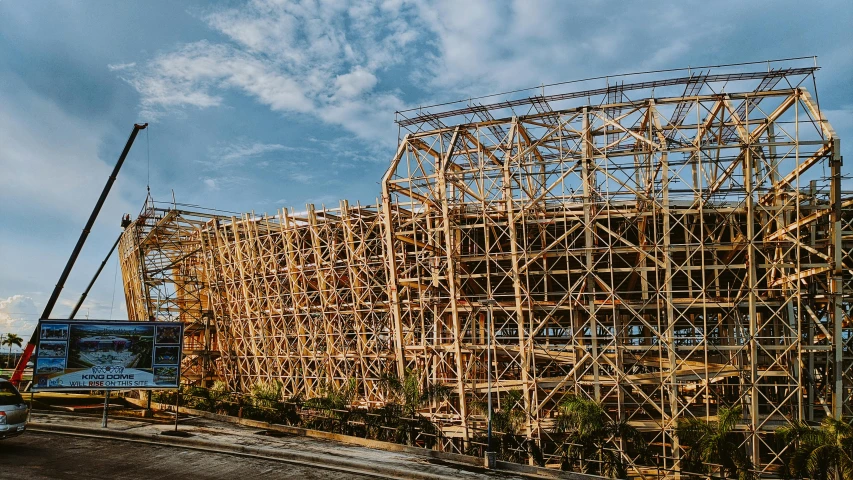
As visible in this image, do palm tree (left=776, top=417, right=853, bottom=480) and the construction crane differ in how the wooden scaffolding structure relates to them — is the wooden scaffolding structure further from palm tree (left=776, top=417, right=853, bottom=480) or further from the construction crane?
palm tree (left=776, top=417, right=853, bottom=480)

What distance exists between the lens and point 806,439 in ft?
52.1

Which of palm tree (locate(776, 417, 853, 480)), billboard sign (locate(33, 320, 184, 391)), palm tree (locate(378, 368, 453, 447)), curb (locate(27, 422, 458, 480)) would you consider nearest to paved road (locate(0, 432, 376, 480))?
curb (locate(27, 422, 458, 480))

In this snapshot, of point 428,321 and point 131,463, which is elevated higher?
point 428,321

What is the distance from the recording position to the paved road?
44.7ft

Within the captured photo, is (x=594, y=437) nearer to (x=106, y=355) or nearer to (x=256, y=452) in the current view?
(x=256, y=452)

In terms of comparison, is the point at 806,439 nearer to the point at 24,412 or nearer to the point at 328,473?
the point at 328,473

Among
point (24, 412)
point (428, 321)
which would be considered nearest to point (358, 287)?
point (428, 321)

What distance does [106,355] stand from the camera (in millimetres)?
17891

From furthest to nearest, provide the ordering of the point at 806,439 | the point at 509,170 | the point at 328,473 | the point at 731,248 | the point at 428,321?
the point at 428,321 < the point at 509,170 < the point at 731,248 < the point at 806,439 < the point at 328,473

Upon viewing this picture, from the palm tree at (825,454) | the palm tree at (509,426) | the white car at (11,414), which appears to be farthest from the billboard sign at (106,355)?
the palm tree at (825,454)

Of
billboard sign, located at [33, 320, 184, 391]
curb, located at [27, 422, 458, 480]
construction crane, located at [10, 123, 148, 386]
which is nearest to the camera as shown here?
curb, located at [27, 422, 458, 480]

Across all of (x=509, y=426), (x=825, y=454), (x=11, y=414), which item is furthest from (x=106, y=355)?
(x=825, y=454)

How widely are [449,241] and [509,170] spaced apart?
11.4ft

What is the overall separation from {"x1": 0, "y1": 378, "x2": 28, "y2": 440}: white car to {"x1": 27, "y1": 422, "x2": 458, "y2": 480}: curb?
2707 millimetres
